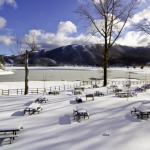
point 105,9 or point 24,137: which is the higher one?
point 105,9

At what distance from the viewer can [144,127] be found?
261 inches

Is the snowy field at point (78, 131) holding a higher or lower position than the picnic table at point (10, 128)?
lower

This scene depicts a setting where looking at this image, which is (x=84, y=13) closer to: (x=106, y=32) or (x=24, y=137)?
(x=106, y=32)

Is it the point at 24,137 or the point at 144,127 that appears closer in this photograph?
the point at 24,137

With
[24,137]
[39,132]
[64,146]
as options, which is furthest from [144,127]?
[24,137]

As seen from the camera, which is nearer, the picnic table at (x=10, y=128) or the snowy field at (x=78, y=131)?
the snowy field at (x=78, y=131)

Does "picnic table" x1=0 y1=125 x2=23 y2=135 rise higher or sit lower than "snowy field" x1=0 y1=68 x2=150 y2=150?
higher

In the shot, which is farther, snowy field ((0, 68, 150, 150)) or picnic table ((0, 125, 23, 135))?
picnic table ((0, 125, 23, 135))

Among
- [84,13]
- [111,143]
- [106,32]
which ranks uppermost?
[84,13]

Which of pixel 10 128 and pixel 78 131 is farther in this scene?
pixel 78 131

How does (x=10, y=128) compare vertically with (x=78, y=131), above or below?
above

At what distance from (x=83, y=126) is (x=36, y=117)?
10.4ft

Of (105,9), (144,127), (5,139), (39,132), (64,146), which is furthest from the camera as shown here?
(105,9)

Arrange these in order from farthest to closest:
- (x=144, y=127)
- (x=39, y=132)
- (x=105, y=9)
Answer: (x=105, y=9)
(x=144, y=127)
(x=39, y=132)
